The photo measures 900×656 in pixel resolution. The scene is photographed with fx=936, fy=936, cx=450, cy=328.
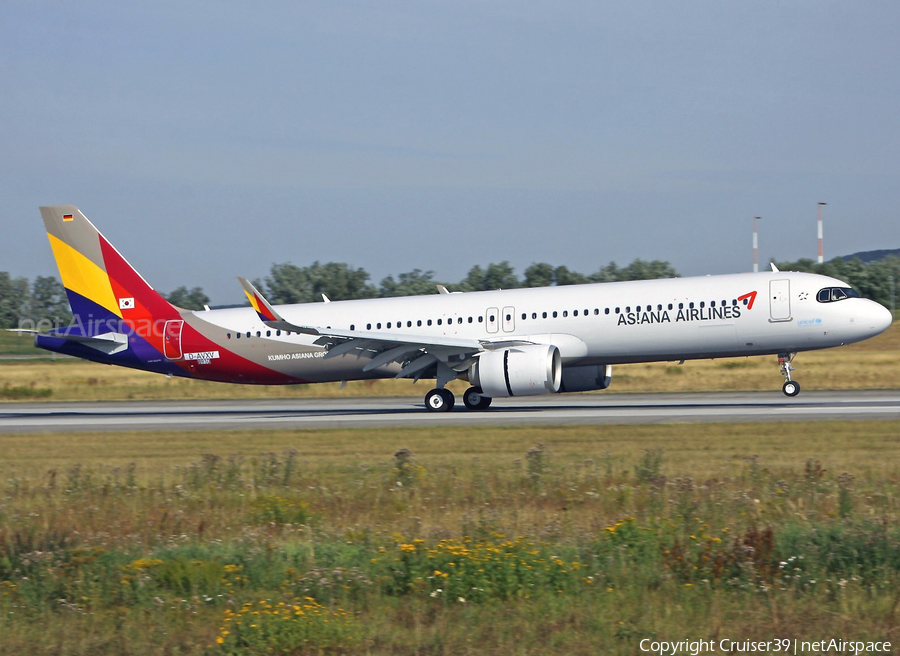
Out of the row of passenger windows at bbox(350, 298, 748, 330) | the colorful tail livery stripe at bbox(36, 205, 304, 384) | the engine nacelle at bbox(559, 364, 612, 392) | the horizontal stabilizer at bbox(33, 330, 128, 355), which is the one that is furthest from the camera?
the colorful tail livery stripe at bbox(36, 205, 304, 384)

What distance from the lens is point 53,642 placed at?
7703mm

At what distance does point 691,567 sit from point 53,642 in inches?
230

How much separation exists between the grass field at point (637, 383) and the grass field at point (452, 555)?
24.0 metres

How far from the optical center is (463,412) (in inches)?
1184

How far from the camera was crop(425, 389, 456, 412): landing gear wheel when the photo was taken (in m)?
30.0

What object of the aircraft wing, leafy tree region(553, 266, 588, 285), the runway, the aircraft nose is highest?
leafy tree region(553, 266, 588, 285)

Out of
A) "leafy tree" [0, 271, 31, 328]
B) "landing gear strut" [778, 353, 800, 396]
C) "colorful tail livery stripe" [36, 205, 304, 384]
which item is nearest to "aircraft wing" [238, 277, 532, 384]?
"colorful tail livery stripe" [36, 205, 304, 384]

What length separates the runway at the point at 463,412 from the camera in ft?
84.4

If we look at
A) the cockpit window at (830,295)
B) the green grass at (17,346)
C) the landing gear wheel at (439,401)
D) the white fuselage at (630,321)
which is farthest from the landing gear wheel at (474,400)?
the green grass at (17,346)

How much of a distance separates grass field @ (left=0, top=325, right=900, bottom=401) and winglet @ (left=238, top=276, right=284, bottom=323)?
1313cm

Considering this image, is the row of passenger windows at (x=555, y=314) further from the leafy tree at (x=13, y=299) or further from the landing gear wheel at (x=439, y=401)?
the leafy tree at (x=13, y=299)

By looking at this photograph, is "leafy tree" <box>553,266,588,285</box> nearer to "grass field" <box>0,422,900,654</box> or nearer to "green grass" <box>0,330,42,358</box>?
"green grass" <box>0,330,42,358</box>
